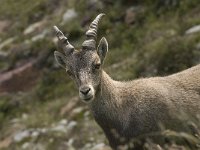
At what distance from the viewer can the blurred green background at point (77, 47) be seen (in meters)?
18.8

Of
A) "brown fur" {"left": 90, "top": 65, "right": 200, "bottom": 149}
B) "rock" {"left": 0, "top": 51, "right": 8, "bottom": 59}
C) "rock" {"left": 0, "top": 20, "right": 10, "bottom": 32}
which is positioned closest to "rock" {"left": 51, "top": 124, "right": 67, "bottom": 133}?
"rock" {"left": 0, "top": 51, "right": 8, "bottom": 59}

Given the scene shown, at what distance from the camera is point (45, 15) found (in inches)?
1149

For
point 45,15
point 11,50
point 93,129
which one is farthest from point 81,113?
point 45,15

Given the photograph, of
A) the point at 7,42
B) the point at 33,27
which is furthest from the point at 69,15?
the point at 7,42

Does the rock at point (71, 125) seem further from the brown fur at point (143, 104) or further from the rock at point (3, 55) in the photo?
the rock at point (3, 55)

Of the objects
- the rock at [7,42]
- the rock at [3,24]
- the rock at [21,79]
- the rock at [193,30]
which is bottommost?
the rock at [193,30]

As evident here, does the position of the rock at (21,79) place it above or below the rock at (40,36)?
below

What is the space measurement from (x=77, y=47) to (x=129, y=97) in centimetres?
1048

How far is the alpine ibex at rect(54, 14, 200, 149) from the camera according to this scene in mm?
11281

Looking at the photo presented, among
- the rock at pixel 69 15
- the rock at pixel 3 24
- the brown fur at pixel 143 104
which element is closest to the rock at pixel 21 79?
the rock at pixel 69 15

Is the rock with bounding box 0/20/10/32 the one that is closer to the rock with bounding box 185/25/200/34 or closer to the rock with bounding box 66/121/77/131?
the rock with bounding box 66/121/77/131

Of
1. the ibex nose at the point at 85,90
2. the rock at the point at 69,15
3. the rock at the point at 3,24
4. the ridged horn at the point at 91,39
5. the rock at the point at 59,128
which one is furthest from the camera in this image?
the rock at the point at 3,24

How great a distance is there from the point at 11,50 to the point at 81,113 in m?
8.23

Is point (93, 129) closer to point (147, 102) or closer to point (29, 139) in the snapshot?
point (29, 139)
